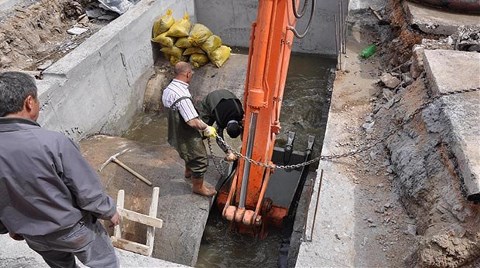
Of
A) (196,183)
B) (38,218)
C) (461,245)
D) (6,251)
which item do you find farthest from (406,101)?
(6,251)

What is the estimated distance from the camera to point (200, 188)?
4.98 metres

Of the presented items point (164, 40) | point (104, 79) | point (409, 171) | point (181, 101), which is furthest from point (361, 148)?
point (164, 40)

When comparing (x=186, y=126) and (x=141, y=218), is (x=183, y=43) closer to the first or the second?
(x=186, y=126)

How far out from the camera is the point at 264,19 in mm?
3381

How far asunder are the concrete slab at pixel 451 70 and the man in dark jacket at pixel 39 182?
3648 millimetres

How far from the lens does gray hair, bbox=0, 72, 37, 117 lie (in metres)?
2.29

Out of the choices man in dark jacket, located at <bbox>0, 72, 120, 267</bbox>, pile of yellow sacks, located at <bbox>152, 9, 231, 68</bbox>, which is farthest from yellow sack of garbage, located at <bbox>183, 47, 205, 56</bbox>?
man in dark jacket, located at <bbox>0, 72, 120, 267</bbox>

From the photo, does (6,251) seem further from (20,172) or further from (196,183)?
(196,183)

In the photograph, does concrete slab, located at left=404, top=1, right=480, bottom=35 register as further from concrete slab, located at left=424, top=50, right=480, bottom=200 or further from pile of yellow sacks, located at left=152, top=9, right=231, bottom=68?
pile of yellow sacks, located at left=152, top=9, right=231, bottom=68

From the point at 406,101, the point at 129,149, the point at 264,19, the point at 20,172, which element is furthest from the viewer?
the point at 129,149

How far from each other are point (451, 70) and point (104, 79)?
5.25 metres

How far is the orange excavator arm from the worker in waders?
49cm

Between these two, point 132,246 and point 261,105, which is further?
point 132,246

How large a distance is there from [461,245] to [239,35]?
27.1 feet
